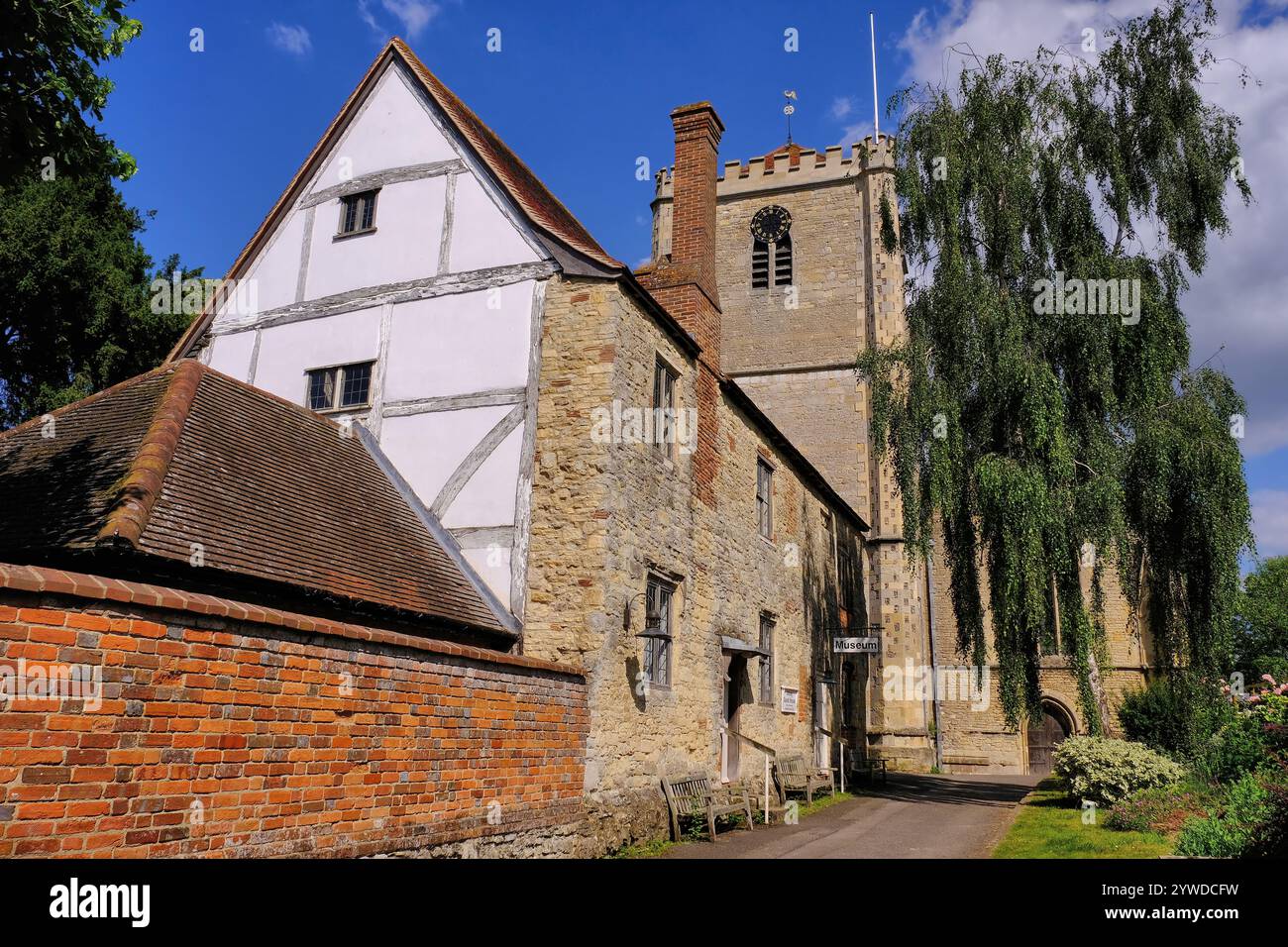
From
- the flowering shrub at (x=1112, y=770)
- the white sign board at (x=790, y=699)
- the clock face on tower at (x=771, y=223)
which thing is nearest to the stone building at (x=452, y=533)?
the white sign board at (x=790, y=699)

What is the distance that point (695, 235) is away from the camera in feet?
47.6

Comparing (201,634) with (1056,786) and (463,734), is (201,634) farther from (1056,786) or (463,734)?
(1056,786)

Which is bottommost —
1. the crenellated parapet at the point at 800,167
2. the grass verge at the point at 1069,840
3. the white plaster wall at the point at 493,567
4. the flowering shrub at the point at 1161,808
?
the grass verge at the point at 1069,840

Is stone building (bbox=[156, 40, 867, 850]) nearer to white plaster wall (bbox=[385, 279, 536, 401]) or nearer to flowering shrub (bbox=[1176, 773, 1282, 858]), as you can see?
white plaster wall (bbox=[385, 279, 536, 401])

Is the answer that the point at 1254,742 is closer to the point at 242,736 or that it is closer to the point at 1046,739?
the point at 242,736

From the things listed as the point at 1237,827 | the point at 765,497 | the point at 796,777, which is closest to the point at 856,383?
the point at 765,497

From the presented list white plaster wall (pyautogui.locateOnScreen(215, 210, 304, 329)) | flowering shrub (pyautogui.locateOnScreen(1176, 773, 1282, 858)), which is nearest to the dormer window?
white plaster wall (pyautogui.locateOnScreen(215, 210, 304, 329))

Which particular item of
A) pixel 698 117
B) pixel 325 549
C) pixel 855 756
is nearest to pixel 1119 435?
pixel 698 117

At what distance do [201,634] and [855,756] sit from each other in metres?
A: 19.7

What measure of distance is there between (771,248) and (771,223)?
3.17 feet

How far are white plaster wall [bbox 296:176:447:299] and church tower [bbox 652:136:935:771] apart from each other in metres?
15.8

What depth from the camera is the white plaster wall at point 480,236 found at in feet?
41.8

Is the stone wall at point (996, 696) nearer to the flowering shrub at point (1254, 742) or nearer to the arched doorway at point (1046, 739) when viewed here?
the arched doorway at point (1046, 739)

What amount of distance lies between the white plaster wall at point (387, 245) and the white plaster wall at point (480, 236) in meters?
0.32
